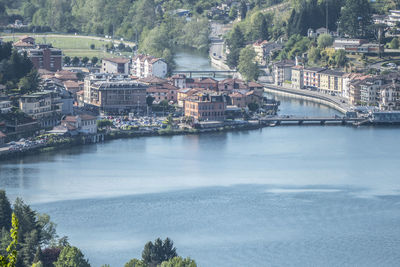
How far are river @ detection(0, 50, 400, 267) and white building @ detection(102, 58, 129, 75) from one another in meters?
7.37

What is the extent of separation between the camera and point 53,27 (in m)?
33.4

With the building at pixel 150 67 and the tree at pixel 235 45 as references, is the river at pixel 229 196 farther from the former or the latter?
the tree at pixel 235 45

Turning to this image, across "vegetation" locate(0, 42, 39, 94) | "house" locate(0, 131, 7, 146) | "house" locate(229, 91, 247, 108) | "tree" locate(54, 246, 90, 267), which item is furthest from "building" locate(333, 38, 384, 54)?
"tree" locate(54, 246, 90, 267)

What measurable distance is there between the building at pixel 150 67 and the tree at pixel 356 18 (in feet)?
16.7

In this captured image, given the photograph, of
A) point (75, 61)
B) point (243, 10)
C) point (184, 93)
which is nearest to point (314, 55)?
point (184, 93)

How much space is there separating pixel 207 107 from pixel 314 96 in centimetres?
A: 446

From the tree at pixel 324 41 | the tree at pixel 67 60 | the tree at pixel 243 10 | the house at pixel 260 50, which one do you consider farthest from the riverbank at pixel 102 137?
the tree at pixel 243 10

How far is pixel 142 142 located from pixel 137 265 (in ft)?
29.6

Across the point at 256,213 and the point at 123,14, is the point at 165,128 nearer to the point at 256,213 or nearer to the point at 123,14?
the point at 256,213

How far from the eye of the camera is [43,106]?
62.1ft

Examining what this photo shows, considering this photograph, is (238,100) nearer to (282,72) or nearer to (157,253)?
(282,72)

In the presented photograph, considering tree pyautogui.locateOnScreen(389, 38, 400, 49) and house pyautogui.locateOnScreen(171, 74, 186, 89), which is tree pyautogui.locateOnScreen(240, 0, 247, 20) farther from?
A: house pyautogui.locateOnScreen(171, 74, 186, 89)

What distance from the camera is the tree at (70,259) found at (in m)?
9.25

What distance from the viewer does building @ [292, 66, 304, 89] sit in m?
24.8
